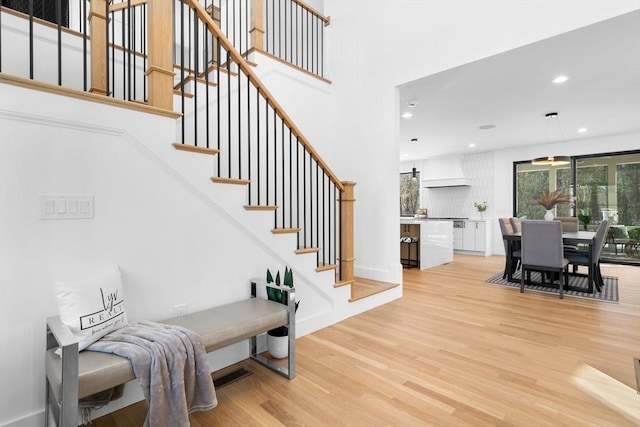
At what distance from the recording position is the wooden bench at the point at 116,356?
1285mm

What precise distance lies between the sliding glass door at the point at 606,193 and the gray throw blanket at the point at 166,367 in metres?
7.61

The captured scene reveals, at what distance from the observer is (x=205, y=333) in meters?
1.79

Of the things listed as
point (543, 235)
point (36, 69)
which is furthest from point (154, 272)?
point (543, 235)

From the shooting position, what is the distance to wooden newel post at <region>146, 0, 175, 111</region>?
2.06m

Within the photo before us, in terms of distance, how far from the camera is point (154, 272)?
2.01m

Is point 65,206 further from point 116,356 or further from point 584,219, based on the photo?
point 584,219

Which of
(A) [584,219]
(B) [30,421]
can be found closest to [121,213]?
(B) [30,421]

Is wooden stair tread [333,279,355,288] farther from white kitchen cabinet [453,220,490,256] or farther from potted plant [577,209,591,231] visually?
potted plant [577,209,591,231]

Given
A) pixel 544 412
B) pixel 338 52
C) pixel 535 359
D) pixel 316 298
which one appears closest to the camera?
pixel 544 412

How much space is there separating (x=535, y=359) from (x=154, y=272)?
9.08ft

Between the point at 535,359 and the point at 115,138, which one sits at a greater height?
the point at 115,138

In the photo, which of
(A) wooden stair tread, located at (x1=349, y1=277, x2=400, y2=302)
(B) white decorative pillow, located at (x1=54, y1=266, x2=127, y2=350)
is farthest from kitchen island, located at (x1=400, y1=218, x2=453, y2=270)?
(B) white decorative pillow, located at (x1=54, y1=266, x2=127, y2=350)

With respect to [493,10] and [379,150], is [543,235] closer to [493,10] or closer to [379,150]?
[379,150]

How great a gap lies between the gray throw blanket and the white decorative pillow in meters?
0.05
